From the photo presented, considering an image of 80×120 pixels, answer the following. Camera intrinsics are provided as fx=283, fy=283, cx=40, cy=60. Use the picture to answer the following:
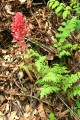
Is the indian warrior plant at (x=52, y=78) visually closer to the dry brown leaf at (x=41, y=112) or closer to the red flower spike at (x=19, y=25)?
the red flower spike at (x=19, y=25)

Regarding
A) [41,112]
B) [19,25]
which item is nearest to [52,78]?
[41,112]

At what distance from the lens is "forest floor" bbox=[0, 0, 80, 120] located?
416 cm

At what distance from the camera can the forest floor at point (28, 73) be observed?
13.6 feet

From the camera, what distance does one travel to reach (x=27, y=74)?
4.45 metres

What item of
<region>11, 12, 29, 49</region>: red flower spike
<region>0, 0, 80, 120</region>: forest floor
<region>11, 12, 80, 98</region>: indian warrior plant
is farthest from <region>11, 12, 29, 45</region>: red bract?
<region>0, 0, 80, 120</region>: forest floor

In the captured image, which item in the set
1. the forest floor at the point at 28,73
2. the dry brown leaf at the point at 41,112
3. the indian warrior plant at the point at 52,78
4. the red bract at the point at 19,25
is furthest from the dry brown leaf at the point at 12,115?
the red bract at the point at 19,25

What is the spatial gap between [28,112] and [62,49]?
1.14 meters

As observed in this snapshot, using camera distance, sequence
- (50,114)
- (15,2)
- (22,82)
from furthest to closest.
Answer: (15,2) → (22,82) → (50,114)

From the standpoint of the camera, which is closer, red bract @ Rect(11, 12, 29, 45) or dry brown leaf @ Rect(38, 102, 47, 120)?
red bract @ Rect(11, 12, 29, 45)

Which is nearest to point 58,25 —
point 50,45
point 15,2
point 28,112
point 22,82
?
point 50,45

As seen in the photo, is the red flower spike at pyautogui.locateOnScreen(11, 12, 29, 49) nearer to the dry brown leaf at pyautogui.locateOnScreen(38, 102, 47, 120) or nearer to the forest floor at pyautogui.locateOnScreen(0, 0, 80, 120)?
the forest floor at pyautogui.locateOnScreen(0, 0, 80, 120)


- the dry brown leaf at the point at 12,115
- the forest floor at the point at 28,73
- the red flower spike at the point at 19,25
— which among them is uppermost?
the red flower spike at the point at 19,25

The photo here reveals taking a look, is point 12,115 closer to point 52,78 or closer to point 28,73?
point 28,73

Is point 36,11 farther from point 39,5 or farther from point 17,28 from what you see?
point 17,28
